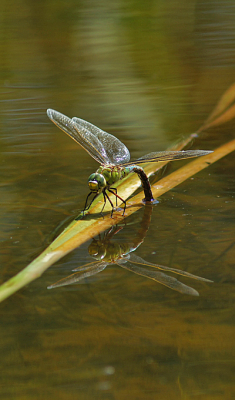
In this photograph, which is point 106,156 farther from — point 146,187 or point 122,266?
point 122,266

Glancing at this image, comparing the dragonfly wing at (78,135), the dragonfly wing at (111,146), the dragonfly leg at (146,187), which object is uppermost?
the dragonfly wing at (78,135)

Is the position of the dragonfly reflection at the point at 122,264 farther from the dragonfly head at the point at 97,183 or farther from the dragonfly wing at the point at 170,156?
the dragonfly wing at the point at 170,156

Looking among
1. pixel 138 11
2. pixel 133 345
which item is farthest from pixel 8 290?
pixel 138 11

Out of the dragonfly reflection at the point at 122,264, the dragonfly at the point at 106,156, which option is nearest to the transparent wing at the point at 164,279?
the dragonfly reflection at the point at 122,264

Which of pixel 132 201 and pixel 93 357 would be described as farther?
pixel 132 201

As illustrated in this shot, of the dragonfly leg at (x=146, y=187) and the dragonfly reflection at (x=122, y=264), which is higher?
Result: the dragonfly reflection at (x=122, y=264)

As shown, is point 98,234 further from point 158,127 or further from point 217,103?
point 217,103

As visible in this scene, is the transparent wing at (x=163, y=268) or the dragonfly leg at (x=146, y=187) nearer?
the transparent wing at (x=163, y=268)

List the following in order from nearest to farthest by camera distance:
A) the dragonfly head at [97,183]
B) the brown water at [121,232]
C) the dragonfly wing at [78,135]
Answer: the brown water at [121,232] → the dragonfly head at [97,183] → the dragonfly wing at [78,135]
